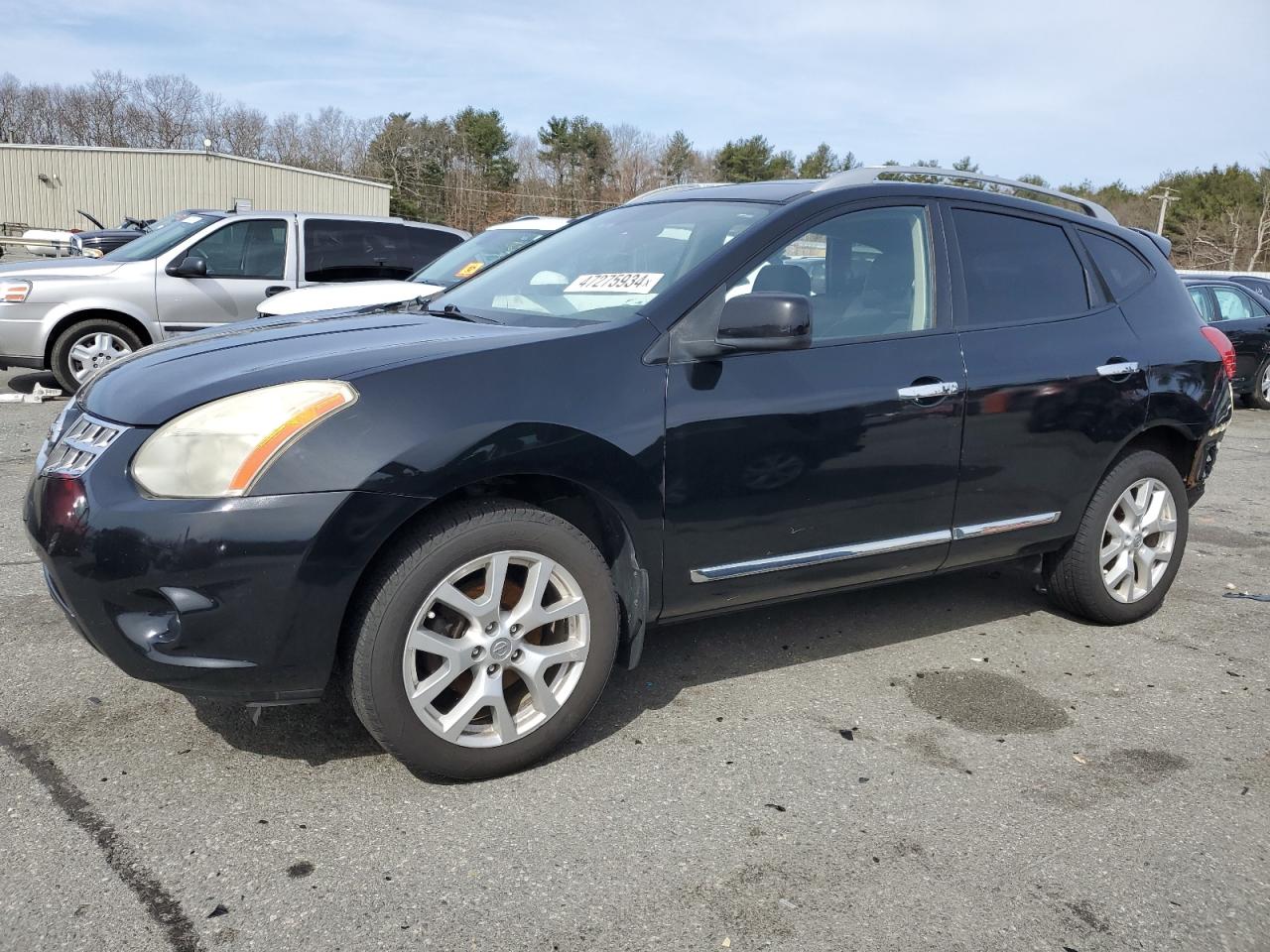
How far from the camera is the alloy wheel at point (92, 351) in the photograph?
9.28m

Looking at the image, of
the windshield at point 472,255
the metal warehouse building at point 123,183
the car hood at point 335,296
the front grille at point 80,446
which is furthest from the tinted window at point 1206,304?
the metal warehouse building at point 123,183

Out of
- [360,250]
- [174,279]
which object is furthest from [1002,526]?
[174,279]

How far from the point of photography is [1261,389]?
1403cm

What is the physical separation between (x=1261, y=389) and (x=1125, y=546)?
38.0ft

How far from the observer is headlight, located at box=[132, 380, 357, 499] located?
102 inches

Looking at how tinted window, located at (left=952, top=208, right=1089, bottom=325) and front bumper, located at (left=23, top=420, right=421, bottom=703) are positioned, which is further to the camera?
tinted window, located at (left=952, top=208, right=1089, bottom=325)

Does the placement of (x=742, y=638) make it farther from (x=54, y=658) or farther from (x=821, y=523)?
(x=54, y=658)

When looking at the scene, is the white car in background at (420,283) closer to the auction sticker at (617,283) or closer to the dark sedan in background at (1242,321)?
the auction sticker at (617,283)

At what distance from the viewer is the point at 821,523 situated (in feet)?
11.3

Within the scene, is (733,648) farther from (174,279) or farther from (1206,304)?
(1206,304)

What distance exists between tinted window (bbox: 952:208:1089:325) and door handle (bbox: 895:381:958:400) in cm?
33

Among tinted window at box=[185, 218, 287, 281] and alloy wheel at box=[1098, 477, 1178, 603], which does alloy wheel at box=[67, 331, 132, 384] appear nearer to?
tinted window at box=[185, 218, 287, 281]

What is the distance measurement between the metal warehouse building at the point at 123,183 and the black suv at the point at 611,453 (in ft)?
165

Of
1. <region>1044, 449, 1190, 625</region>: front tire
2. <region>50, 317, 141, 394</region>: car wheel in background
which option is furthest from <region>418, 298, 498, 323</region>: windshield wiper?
<region>50, 317, 141, 394</region>: car wheel in background
